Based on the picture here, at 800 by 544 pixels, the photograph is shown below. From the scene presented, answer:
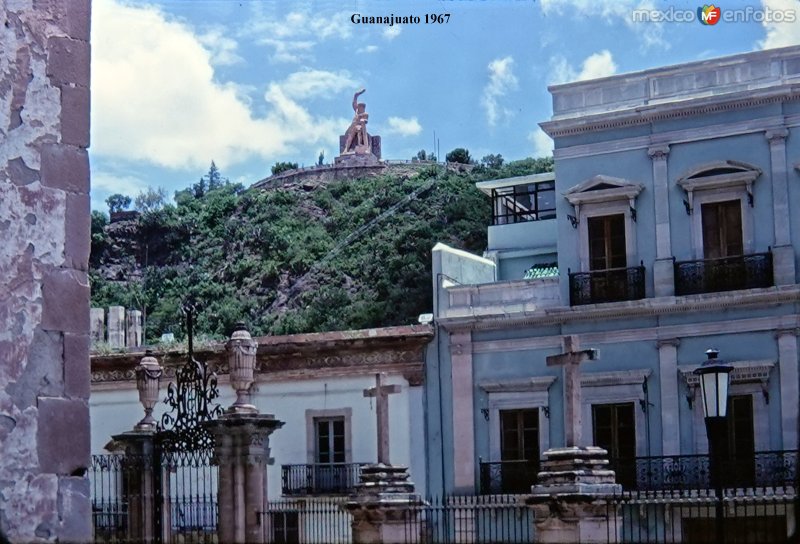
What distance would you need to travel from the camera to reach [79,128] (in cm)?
584

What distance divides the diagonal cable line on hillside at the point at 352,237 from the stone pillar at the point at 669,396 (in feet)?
108

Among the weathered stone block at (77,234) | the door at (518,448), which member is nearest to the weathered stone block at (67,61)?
the weathered stone block at (77,234)

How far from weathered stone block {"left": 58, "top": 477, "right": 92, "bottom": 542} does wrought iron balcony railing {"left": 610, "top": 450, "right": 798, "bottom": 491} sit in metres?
17.6

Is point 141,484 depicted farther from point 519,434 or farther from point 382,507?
point 519,434

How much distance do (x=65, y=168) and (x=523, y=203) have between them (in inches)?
1102

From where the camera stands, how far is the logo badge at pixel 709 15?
18.8 metres

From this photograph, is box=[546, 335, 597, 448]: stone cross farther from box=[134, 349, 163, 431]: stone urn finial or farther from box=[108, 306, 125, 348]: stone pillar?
box=[108, 306, 125, 348]: stone pillar

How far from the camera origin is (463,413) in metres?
25.2

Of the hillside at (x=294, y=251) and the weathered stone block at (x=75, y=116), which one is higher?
the hillside at (x=294, y=251)

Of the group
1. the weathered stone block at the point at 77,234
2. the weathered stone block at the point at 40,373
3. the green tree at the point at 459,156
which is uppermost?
the green tree at the point at 459,156

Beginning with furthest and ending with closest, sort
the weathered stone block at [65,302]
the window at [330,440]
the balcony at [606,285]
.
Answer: the window at [330,440]
the balcony at [606,285]
the weathered stone block at [65,302]

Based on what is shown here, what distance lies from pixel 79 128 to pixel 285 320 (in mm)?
45066

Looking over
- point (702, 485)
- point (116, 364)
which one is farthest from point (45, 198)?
point (116, 364)

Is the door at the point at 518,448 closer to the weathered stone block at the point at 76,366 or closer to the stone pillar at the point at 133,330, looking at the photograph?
the stone pillar at the point at 133,330
